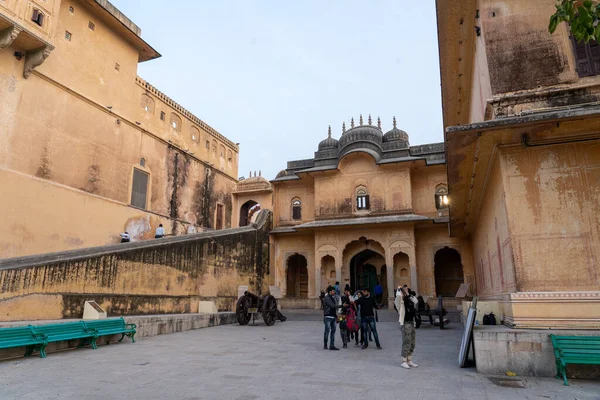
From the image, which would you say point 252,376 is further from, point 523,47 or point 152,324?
point 523,47

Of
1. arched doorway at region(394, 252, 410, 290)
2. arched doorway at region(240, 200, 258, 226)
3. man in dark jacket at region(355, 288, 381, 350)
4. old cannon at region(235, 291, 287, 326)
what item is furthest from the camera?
arched doorway at region(240, 200, 258, 226)

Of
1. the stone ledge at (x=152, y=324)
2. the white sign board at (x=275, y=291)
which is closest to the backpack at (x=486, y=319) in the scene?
the stone ledge at (x=152, y=324)

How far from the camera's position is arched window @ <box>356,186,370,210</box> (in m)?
20.9

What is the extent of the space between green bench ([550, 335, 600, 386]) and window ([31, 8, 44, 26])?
1756 cm

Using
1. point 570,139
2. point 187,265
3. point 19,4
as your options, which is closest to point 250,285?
point 187,265

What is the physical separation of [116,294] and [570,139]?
1092 centimetres

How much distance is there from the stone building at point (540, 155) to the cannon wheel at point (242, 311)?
8.82m

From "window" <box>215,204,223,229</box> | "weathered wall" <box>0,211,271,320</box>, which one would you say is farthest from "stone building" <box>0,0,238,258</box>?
"weathered wall" <box>0,211,271,320</box>

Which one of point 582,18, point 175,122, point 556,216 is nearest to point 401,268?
point 556,216

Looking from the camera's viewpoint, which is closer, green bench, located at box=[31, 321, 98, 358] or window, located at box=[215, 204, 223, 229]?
green bench, located at box=[31, 321, 98, 358]

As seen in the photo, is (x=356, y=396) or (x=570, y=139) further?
(x=570, y=139)

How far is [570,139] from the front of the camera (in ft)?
20.3

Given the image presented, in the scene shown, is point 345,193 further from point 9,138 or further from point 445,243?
point 9,138

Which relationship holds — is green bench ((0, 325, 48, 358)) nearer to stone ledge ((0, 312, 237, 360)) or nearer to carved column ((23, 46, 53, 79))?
stone ledge ((0, 312, 237, 360))
